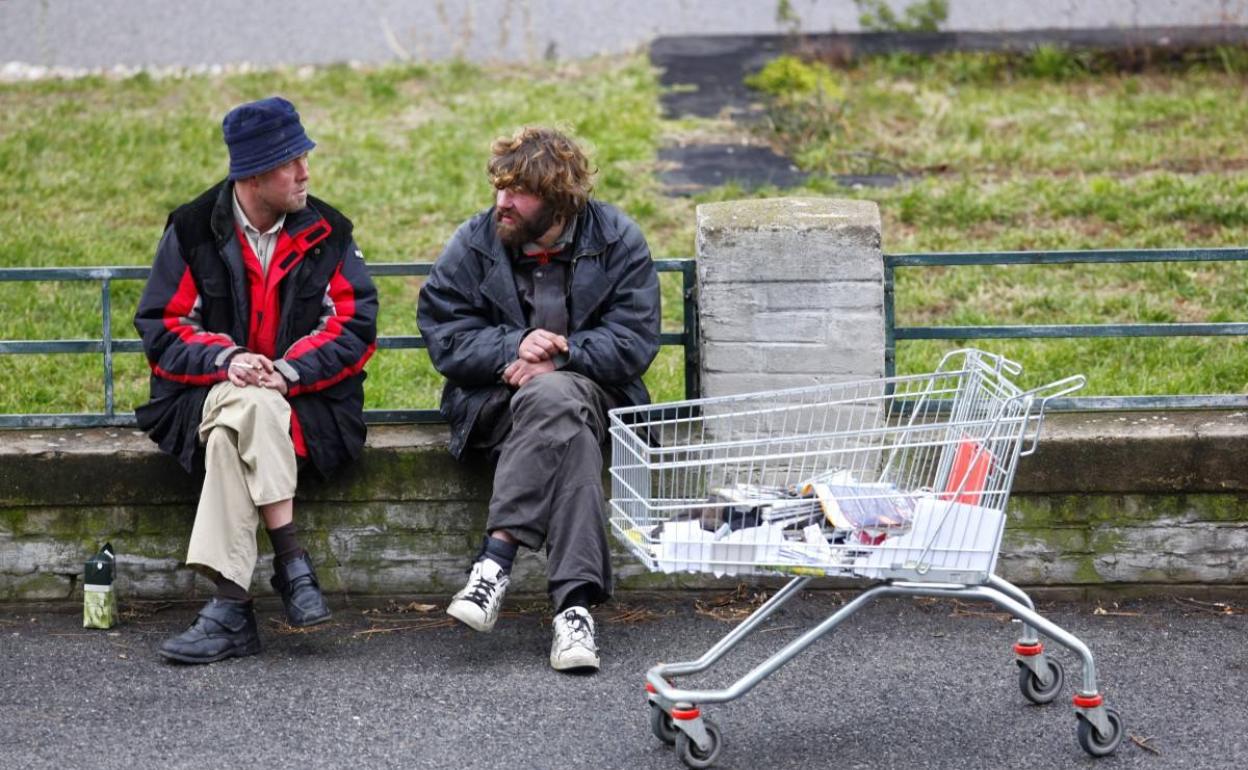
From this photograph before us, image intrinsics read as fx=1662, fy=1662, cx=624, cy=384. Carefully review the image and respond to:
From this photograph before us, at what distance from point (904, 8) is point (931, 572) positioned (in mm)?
10488

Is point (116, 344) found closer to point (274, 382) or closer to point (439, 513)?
point (274, 382)

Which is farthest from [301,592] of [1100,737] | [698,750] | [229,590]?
[1100,737]

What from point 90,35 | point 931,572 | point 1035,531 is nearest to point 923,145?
point 1035,531

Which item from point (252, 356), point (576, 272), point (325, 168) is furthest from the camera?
point (325, 168)

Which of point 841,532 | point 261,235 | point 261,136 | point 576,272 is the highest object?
point 261,136

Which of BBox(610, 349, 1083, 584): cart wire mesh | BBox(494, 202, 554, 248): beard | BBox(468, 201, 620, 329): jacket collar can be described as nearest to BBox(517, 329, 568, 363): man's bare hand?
BBox(468, 201, 620, 329): jacket collar

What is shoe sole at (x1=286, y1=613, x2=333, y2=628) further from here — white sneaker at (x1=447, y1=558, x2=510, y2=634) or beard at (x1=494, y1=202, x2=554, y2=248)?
beard at (x1=494, y1=202, x2=554, y2=248)

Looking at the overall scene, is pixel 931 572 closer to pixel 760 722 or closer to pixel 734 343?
pixel 760 722

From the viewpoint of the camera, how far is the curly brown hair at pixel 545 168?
4973 millimetres

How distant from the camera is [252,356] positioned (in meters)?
4.98

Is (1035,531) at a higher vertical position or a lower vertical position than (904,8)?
lower

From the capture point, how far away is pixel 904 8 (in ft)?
45.1

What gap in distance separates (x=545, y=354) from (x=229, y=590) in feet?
3.82

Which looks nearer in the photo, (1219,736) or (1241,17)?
(1219,736)
